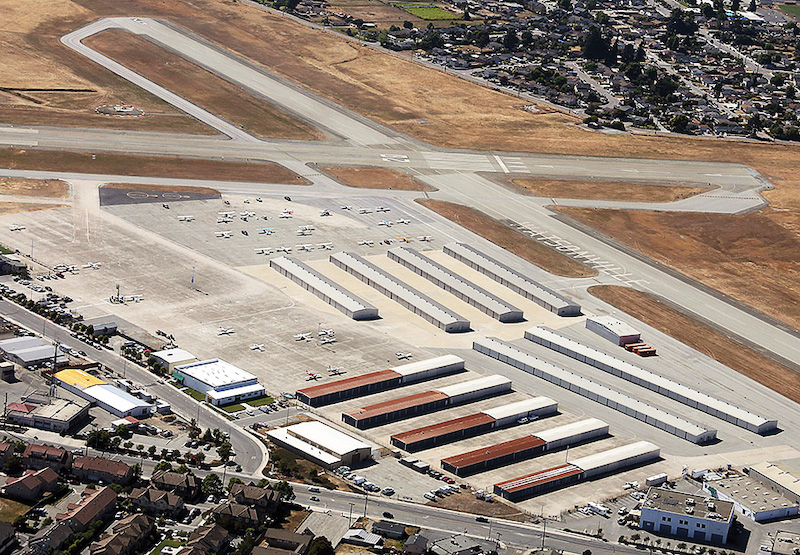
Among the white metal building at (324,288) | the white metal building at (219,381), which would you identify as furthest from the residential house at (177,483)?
the white metal building at (324,288)

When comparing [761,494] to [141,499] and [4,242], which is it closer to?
[141,499]

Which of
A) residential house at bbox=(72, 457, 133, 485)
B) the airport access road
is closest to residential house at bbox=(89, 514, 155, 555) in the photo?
residential house at bbox=(72, 457, 133, 485)

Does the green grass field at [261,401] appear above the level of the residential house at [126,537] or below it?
below

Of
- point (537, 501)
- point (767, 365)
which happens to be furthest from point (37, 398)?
point (767, 365)

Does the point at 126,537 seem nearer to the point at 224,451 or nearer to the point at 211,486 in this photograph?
the point at 211,486

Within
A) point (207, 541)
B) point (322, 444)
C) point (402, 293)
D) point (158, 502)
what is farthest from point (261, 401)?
point (402, 293)

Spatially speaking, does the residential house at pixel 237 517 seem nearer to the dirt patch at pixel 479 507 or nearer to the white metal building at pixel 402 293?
the dirt patch at pixel 479 507

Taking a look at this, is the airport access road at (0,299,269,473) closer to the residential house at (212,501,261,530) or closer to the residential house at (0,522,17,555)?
the residential house at (212,501,261,530)
